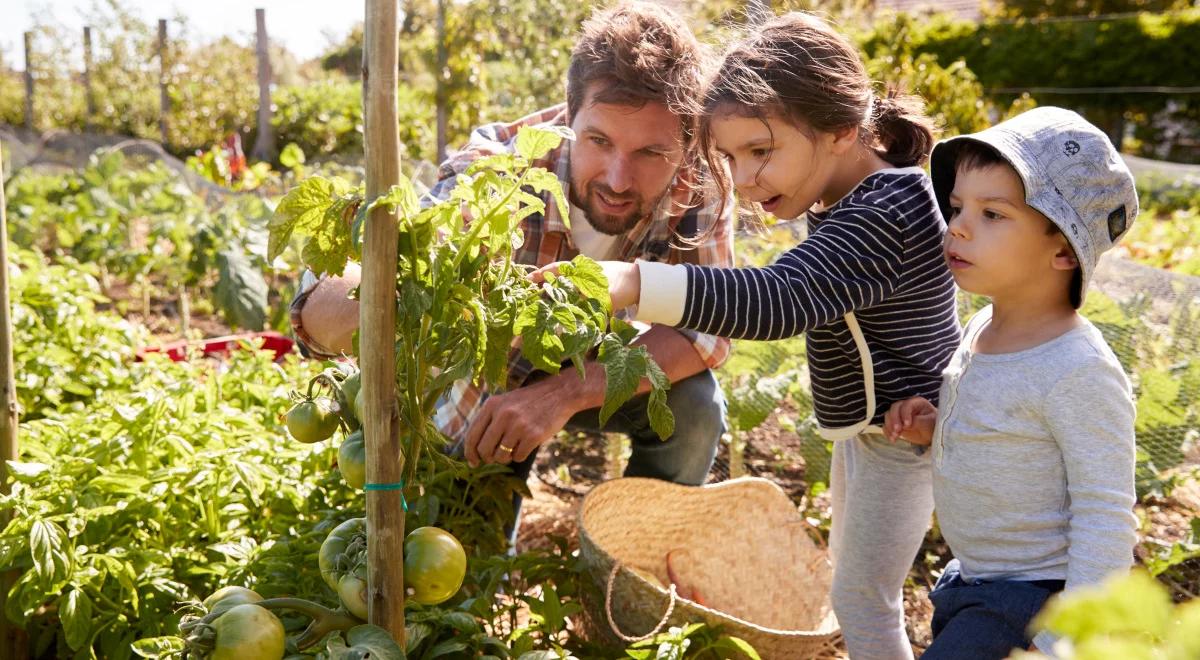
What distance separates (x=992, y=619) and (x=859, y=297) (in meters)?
0.45

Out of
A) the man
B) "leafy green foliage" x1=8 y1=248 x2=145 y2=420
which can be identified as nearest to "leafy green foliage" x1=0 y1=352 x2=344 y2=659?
the man

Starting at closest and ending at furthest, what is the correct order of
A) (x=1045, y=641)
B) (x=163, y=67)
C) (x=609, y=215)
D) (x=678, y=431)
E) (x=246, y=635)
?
(x=246, y=635) → (x=1045, y=641) → (x=609, y=215) → (x=678, y=431) → (x=163, y=67)

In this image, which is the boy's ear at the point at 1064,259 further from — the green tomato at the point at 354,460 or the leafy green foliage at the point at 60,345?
the leafy green foliage at the point at 60,345

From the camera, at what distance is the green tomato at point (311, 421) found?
3.66 ft

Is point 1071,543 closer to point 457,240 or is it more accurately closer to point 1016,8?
point 457,240

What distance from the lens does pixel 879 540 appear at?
171 centimetres

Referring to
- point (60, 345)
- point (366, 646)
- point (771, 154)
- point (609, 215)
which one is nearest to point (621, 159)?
point (609, 215)

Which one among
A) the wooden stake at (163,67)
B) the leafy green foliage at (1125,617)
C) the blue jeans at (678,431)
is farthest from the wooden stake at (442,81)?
the wooden stake at (163,67)

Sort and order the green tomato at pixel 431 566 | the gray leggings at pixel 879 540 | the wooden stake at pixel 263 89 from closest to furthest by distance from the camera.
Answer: the green tomato at pixel 431 566 < the gray leggings at pixel 879 540 < the wooden stake at pixel 263 89

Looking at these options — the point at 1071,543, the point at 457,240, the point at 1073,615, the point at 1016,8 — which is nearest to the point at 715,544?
the point at 1071,543

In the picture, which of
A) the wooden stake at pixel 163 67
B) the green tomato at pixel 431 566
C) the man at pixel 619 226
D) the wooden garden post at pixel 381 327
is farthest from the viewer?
the wooden stake at pixel 163 67

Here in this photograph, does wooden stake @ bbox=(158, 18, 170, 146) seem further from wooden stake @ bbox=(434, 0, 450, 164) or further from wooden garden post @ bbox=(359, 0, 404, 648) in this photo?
wooden garden post @ bbox=(359, 0, 404, 648)

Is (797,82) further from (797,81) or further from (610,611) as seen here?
(610,611)

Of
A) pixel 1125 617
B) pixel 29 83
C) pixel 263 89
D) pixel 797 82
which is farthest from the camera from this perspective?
pixel 29 83
